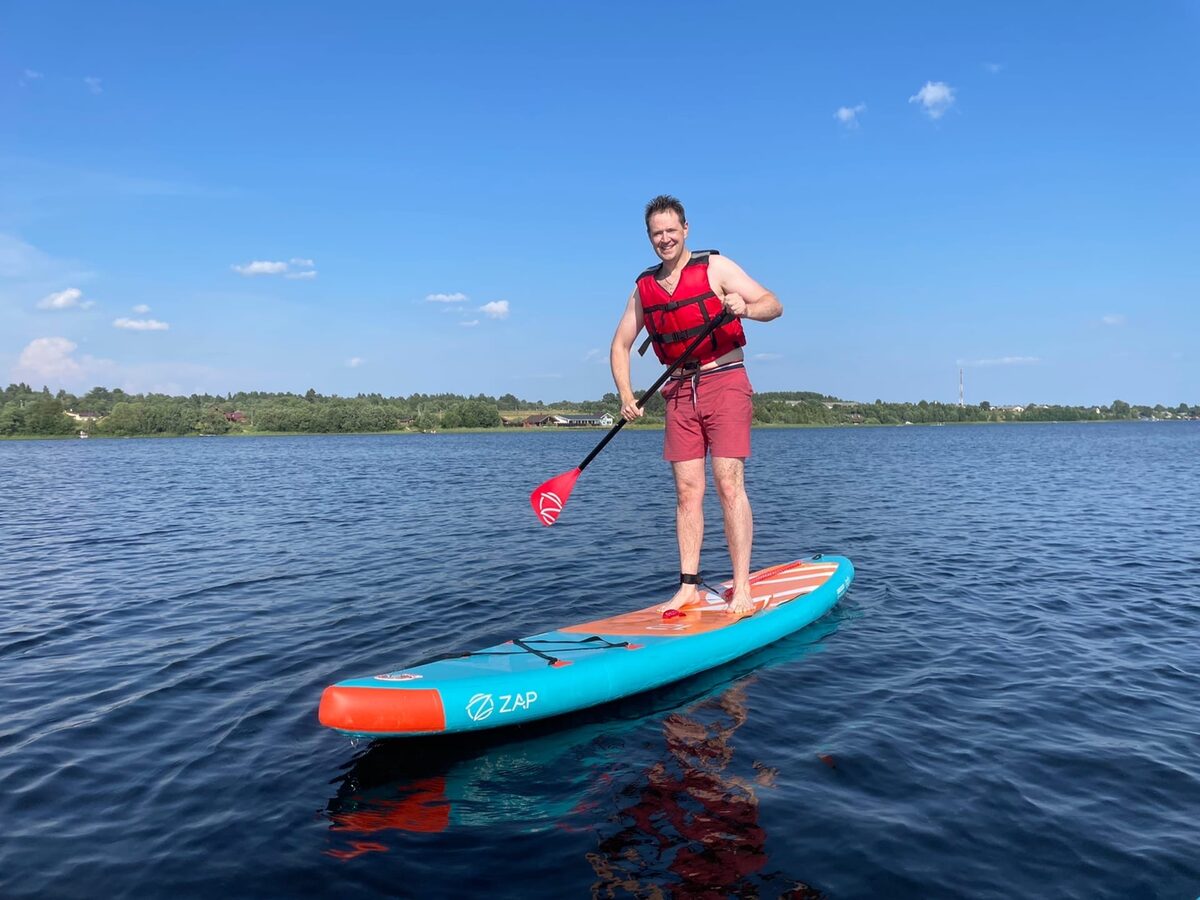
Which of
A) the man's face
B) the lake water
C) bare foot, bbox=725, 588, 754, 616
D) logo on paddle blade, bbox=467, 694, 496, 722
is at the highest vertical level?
the man's face

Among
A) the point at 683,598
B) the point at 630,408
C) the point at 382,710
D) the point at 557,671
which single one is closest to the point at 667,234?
the point at 630,408

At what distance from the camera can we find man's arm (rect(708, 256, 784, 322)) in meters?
5.71

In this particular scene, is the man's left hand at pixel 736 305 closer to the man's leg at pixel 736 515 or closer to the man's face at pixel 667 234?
the man's face at pixel 667 234

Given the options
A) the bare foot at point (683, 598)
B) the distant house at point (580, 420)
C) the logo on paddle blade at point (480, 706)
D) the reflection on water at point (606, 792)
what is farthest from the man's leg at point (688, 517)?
the distant house at point (580, 420)

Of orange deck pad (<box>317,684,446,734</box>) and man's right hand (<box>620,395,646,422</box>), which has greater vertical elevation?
man's right hand (<box>620,395,646,422</box>)

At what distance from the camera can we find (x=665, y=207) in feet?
19.2

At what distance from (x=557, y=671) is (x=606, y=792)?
3.28 feet

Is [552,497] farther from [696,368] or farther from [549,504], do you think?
[696,368]

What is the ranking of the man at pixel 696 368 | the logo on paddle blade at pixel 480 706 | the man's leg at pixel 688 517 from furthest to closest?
the man's leg at pixel 688 517 < the man at pixel 696 368 < the logo on paddle blade at pixel 480 706

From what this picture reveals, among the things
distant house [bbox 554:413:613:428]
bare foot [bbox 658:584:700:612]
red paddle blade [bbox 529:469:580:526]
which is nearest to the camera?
bare foot [bbox 658:584:700:612]

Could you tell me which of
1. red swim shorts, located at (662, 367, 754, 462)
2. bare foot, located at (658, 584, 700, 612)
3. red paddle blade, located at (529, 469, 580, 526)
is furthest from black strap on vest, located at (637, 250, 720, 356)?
bare foot, located at (658, 584, 700, 612)

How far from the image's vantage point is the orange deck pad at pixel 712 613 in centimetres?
607

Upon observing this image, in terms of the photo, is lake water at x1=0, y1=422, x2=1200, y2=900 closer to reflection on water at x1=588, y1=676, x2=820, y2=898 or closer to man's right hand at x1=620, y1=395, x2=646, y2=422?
reflection on water at x1=588, y1=676, x2=820, y2=898

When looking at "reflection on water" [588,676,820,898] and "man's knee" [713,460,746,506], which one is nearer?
"reflection on water" [588,676,820,898]
